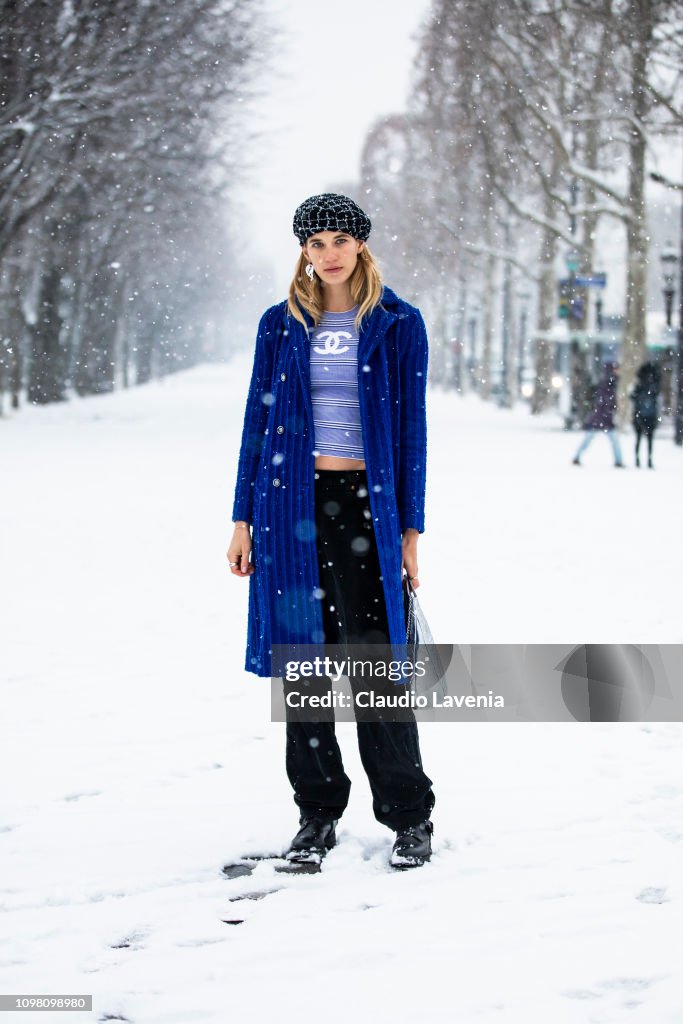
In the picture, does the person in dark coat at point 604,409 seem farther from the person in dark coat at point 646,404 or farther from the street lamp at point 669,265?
the street lamp at point 669,265

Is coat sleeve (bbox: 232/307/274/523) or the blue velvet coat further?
coat sleeve (bbox: 232/307/274/523)

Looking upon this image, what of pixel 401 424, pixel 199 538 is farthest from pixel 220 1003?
pixel 199 538

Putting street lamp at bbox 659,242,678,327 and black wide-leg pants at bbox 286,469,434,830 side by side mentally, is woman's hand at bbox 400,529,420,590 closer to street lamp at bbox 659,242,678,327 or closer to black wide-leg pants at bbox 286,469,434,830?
black wide-leg pants at bbox 286,469,434,830

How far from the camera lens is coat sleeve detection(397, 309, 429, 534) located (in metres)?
3.36

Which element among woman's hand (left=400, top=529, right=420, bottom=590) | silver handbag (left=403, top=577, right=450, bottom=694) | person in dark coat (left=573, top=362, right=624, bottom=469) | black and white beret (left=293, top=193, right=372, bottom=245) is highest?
person in dark coat (left=573, top=362, right=624, bottom=469)

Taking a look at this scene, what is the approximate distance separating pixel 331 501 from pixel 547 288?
31551 millimetres

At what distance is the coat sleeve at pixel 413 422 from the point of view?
3.36 metres

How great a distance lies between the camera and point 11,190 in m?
21.3

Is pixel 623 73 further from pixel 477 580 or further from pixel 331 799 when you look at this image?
pixel 331 799

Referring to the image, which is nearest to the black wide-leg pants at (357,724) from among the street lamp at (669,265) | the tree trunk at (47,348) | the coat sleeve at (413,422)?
the coat sleeve at (413,422)

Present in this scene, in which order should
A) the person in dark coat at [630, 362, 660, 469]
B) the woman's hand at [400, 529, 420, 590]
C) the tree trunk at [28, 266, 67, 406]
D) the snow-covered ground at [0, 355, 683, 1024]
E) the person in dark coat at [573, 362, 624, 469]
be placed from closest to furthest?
the snow-covered ground at [0, 355, 683, 1024]
the woman's hand at [400, 529, 420, 590]
the person in dark coat at [573, 362, 624, 469]
the person in dark coat at [630, 362, 660, 469]
the tree trunk at [28, 266, 67, 406]

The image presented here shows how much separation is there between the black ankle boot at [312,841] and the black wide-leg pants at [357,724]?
0.03 metres

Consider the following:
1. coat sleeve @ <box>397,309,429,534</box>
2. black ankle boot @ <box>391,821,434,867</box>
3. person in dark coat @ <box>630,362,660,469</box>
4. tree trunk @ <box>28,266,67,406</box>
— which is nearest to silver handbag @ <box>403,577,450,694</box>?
coat sleeve @ <box>397,309,429,534</box>

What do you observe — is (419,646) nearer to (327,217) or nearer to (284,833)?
(284,833)
